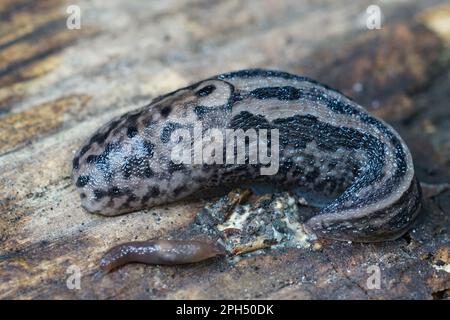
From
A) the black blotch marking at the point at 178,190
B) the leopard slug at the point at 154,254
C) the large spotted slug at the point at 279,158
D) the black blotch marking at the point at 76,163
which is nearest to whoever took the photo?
the leopard slug at the point at 154,254

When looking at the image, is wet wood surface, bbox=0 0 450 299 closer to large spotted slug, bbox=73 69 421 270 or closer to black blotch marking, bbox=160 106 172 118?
large spotted slug, bbox=73 69 421 270

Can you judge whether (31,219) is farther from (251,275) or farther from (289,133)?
(289,133)

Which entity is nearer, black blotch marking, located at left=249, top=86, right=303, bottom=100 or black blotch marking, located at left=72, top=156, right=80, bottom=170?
black blotch marking, located at left=249, top=86, right=303, bottom=100

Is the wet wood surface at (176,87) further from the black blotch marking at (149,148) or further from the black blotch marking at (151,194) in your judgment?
the black blotch marking at (149,148)

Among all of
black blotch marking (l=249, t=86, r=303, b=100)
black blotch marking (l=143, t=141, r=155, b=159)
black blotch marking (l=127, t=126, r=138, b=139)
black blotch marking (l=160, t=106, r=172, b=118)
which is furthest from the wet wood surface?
black blotch marking (l=249, t=86, r=303, b=100)

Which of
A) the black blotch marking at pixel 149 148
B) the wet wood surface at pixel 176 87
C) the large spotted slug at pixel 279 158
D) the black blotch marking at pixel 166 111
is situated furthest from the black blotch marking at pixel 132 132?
the wet wood surface at pixel 176 87

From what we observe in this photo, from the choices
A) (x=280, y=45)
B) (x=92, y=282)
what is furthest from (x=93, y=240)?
(x=280, y=45)

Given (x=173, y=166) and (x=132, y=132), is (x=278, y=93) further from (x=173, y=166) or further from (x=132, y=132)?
(x=132, y=132)
